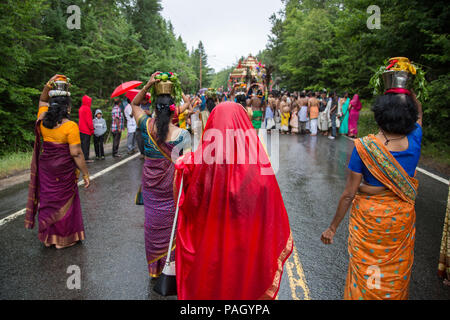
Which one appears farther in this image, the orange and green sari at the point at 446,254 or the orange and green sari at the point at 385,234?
the orange and green sari at the point at 446,254

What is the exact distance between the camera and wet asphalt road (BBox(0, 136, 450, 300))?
3.29 m

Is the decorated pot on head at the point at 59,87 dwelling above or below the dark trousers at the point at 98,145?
above

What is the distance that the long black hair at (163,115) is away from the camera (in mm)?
3321

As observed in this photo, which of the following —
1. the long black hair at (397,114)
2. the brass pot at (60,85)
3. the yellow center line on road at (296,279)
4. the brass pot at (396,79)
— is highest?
the brass pot at (60,85)

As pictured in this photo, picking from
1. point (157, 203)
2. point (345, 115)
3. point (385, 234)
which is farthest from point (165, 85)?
point (345, 115)

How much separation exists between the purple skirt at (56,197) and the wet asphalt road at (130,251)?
0.68 feet

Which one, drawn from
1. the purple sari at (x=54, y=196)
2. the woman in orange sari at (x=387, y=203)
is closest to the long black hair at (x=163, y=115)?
the purple sari at (x=54, y=196)

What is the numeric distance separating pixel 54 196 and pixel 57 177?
10.2 inches

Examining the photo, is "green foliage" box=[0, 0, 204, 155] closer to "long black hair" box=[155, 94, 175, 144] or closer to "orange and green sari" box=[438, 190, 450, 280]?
"long black hair" box=[155, 94, 175, 144]

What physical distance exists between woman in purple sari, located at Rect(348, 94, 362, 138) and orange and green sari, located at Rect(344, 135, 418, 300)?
40.2 feet

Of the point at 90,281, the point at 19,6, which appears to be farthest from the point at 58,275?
the point at 19,6

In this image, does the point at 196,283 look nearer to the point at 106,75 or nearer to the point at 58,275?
the point at 58,275

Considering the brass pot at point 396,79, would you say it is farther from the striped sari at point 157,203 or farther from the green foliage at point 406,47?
the striped sari at point 157,203

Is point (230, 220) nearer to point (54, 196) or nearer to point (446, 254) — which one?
point (446, 254)
